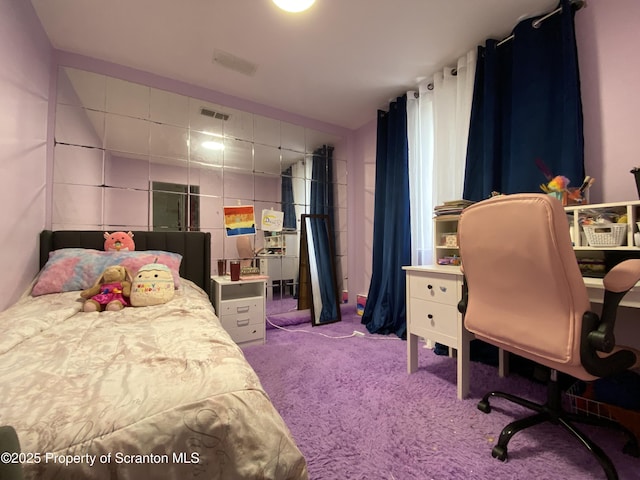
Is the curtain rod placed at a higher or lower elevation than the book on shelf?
higher

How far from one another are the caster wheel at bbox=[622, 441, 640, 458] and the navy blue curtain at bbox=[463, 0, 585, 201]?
4.21 feet

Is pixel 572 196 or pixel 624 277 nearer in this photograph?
pixel 624 277

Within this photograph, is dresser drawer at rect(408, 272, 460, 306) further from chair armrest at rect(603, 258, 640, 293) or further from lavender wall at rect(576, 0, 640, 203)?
lavender wall at rect(576, 0, 640, 203)

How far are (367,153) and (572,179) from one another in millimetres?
2109

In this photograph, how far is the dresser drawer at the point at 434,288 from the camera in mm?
1584

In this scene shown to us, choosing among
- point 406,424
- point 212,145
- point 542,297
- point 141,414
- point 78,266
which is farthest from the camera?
point 212,145

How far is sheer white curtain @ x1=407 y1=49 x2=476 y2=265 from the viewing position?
219 cm

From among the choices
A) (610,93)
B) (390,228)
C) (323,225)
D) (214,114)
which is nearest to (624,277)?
(610,93)

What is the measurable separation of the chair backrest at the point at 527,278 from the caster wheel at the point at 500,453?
0.40 metres

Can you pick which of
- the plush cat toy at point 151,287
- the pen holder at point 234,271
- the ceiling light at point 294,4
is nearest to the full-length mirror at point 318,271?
the pen holder at point 234,271

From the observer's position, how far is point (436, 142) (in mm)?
2400

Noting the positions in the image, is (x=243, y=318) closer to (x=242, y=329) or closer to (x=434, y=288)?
(x=242, y=329)

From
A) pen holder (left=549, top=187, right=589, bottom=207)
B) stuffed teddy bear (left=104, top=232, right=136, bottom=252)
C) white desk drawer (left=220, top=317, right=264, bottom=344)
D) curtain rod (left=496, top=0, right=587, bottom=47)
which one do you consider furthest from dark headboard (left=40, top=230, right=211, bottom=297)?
curtain rod (left=496, top=0, right=587, bottom=47)

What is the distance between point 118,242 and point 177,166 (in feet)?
2.84
